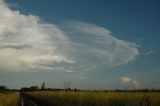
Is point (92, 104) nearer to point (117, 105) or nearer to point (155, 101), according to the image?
point (117, 105)

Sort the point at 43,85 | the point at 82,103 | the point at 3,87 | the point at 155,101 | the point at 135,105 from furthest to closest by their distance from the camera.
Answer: the point at 3,87 < the point at 43,85 < the point at 82,103 < the point at 155,101 < the point at 135,105

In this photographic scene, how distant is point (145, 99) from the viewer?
22.9 metres

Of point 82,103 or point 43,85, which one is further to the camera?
point 43,85

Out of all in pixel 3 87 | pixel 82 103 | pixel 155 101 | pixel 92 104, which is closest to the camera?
pixel 155 101

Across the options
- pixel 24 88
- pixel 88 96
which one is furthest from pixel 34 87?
pixel 88 96

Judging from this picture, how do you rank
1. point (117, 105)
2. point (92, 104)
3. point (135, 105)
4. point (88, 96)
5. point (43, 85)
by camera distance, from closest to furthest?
point (135, 105) < point (117, 105) < point (92, 104) < point (88, 96) < point (43, 85)

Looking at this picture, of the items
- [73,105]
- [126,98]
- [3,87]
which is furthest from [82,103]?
[3,87]

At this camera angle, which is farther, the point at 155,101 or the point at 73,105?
the point at 73,105

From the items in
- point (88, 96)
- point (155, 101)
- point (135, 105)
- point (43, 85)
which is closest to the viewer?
point (135, 105)

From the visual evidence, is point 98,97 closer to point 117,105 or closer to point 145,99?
point 117,105

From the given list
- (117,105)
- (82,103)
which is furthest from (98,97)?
(117,105)

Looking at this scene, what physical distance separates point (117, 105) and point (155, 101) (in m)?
3.65

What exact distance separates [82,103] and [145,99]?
29.5 feet

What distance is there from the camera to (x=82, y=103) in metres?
30.8
